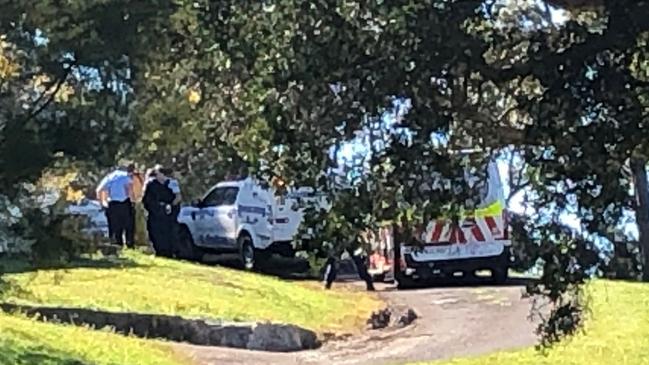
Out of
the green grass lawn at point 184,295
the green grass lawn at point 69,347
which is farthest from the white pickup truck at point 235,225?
the green grass lawn at point 69,347

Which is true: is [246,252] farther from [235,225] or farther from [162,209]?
[162,209]

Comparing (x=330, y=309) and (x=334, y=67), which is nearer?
(x=334, y=67)

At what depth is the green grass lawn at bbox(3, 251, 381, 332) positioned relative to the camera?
16.0 metres

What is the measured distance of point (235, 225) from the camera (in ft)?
85.0

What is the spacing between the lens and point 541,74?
7.85 metres

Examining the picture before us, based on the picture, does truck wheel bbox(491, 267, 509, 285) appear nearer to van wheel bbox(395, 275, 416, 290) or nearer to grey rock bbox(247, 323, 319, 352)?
van wheel bbox(395, 275, 416, 290)

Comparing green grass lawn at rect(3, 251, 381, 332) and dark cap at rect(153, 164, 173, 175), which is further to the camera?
dark cap at rect(153, 164, 173, 175)

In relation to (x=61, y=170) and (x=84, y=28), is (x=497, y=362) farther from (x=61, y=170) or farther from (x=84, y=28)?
(x=84, y=28)

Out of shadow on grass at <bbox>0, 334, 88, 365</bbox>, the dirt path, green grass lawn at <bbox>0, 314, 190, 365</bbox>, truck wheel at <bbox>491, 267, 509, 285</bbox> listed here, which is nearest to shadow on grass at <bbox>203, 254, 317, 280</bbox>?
truck wheel at <bbox>491, 267, 509, 285</bbox>

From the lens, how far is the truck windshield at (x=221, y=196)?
2633cm

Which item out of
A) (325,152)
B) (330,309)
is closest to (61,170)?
(325,152)

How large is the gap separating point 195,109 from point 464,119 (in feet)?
6.27

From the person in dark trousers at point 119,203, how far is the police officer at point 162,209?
308 mm

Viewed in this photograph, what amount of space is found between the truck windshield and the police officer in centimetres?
84
